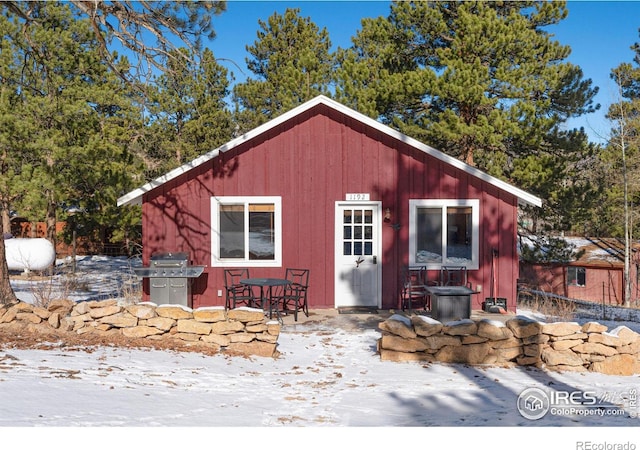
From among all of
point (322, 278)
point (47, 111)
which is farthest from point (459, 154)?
point (47, 111)

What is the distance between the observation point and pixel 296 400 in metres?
5.78

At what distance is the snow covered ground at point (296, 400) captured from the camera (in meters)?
4.52

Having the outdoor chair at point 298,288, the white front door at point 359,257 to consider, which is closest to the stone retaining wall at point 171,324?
the outdoor chair at point 298,288

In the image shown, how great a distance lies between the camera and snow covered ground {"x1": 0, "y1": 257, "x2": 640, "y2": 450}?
4.52m

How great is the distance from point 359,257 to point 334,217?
3.32 feet

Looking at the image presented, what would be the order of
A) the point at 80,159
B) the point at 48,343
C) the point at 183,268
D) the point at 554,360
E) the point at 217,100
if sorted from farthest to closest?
1. the point at 217,100
2. the point at 80,159
3. the point at 183,268
4. the point at 554,360
5. the point at 48,343

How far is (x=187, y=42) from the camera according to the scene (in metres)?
9.41

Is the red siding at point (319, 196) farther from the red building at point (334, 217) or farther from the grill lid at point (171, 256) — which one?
the grill lid at point (171, 256)

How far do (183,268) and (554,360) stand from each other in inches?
269

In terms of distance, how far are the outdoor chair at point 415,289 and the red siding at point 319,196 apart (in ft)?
0.64

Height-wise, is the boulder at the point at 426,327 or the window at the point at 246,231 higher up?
the window at the point at 246,231

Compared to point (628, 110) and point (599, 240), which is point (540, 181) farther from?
point (599, 240)

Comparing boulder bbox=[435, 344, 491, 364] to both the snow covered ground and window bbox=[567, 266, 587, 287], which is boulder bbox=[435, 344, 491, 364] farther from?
window bbox=[567, 266, 587, 287]

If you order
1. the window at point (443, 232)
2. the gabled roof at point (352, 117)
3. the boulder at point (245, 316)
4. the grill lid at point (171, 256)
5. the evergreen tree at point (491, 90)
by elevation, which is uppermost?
the evergreen tree at point (491, 90)
